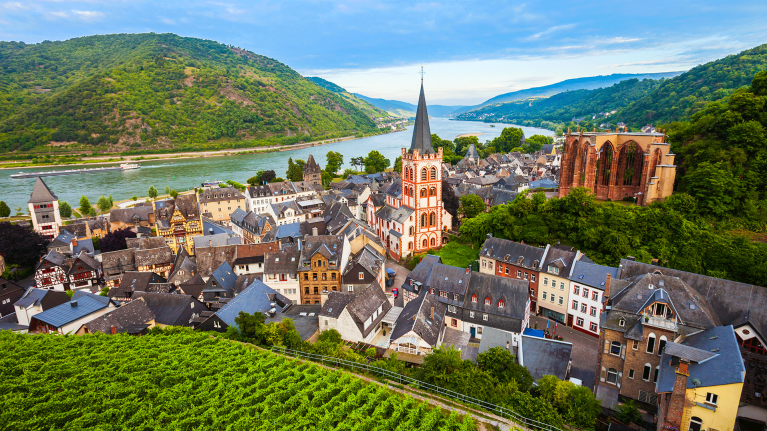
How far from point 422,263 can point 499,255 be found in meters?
6.89

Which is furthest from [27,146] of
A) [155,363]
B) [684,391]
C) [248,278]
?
[684,391]

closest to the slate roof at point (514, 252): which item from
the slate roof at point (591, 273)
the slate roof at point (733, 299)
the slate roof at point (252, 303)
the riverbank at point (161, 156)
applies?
the slate roof at point (591, 273)

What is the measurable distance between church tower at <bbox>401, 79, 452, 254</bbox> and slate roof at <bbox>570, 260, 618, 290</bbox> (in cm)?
2007

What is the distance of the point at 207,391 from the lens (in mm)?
17172

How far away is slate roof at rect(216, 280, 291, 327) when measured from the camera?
87.8 ft

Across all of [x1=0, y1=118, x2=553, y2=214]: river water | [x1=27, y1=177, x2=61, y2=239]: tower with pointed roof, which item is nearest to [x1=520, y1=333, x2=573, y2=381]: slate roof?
[x1=27, y1=177, x2=61, y2=239]: tower with pointed roof

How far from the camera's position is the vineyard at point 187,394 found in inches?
591

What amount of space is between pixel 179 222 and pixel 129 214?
11.6 m

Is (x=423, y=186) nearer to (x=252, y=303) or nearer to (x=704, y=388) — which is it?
(x=252, y=303)

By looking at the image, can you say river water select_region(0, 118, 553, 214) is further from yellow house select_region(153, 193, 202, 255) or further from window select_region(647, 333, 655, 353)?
window select_region(647, 333, 655, 353)

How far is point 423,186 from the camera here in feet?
148

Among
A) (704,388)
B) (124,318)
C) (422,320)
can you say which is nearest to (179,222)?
(124,318)

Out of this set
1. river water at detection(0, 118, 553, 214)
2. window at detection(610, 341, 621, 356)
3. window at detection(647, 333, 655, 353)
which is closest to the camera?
window at detection(647, 333, 655, 353)

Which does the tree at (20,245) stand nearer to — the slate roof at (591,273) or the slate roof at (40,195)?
the slate roof at (40,195)
